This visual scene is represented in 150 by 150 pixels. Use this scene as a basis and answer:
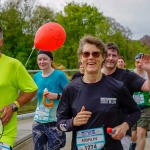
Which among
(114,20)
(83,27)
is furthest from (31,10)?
(114,20)

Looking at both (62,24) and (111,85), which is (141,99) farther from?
(62,24)

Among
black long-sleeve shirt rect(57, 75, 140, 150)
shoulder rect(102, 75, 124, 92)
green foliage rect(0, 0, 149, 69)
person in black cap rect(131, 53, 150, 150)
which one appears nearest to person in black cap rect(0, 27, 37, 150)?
black long-sleeve shirt rect(57, 75, 140, 150)

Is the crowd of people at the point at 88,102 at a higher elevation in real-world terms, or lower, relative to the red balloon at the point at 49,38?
lower

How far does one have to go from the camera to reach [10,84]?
3.63 meters

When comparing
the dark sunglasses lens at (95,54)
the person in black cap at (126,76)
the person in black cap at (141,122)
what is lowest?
the person in black cap at (141,122)

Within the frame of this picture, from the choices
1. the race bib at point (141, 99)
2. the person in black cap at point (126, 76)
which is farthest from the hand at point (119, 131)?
the race bib at point (141, 99)

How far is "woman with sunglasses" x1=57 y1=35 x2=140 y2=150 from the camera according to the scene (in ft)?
10.1

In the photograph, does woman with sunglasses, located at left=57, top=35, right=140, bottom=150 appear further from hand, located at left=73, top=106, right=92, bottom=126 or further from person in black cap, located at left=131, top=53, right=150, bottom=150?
person in black cap, located at left=131, top=53, right=150, bottom=150

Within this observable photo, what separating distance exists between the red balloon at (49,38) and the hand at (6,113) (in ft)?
10.2

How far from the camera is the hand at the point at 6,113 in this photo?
3559mm

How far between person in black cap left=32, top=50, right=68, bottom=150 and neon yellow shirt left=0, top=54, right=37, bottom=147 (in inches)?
62.2

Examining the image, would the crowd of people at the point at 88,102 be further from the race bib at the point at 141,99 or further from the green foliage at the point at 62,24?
the green foliage at the point at 62,24

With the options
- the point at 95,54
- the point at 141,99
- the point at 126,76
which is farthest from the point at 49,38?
the point at 95,54

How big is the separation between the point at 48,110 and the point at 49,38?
67.9 inches
